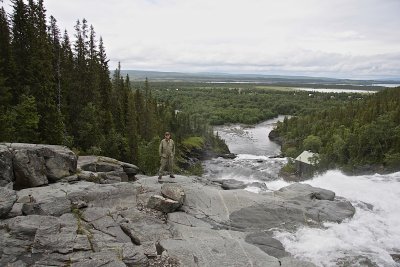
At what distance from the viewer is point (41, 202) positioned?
670 inches

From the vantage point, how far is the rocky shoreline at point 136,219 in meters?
13.6

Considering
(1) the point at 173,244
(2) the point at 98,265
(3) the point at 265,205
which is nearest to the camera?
(2) the point at 98,265

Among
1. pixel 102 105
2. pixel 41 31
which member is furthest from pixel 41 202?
pixel 102 105

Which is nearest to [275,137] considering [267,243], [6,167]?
[267,243]

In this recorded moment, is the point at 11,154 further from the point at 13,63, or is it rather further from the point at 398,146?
the point at 398,146

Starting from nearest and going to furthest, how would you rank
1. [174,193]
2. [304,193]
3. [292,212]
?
1. [174,193]
2. [292,212]
3. [304,193]

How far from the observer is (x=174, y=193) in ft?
66.1

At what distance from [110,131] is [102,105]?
7211 mm

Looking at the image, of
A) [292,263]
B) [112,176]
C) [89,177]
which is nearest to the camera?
[292,263]

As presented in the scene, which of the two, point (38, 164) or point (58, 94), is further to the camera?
point (58, 94)

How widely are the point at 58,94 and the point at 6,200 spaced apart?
31.6 m

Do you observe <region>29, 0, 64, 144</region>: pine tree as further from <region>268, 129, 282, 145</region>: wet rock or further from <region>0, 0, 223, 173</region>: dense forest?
<region>268, 129, 282, 145</region>: wet rock

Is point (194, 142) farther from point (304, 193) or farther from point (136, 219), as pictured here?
point (136, 219)

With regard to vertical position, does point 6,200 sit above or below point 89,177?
above
